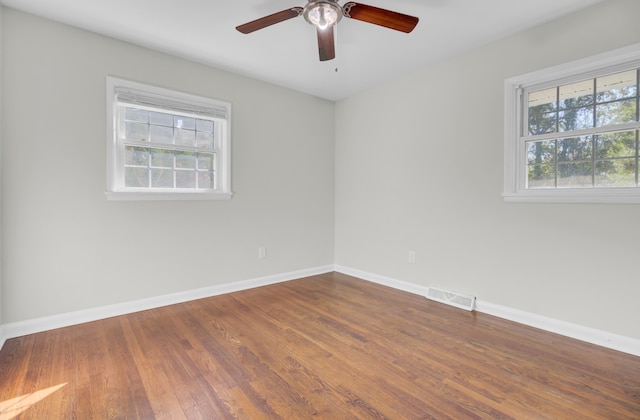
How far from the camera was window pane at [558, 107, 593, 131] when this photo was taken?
2361 mm

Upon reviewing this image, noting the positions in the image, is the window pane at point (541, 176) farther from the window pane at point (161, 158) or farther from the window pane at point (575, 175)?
the window pane at point (161, 158)

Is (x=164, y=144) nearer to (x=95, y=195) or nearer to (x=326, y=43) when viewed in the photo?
(x=95, y=195)

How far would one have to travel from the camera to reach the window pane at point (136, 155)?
2.83 metres

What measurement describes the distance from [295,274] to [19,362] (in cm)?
261

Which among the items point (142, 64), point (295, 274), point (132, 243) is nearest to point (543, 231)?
point (295, 274)

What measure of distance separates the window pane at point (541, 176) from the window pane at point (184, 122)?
325cm

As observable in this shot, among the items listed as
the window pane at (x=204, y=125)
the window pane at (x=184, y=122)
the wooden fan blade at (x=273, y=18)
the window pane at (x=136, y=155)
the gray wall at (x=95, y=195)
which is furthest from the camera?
the window pane at (x=204, y=125)

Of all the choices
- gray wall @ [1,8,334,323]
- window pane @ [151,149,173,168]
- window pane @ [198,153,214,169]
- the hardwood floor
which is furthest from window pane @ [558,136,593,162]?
window pane @ [151,149,173,168]

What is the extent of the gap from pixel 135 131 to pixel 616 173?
3.98 metres

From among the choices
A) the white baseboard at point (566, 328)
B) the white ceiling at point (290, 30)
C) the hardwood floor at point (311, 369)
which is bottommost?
the hardwood floor at point (311, 369)

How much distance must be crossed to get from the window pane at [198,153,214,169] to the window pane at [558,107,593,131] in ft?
10.7

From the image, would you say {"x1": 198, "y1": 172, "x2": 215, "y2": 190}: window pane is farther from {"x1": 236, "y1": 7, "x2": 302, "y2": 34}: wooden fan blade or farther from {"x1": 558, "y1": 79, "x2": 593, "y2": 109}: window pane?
{"x1": 558, "y1": 79, "x2": 593, "y2": 109}: window pane

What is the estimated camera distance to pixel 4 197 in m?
2.28

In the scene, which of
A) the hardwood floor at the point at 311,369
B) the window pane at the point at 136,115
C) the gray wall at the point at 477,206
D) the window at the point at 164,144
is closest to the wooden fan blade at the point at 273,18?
the window at the point at 164,144
